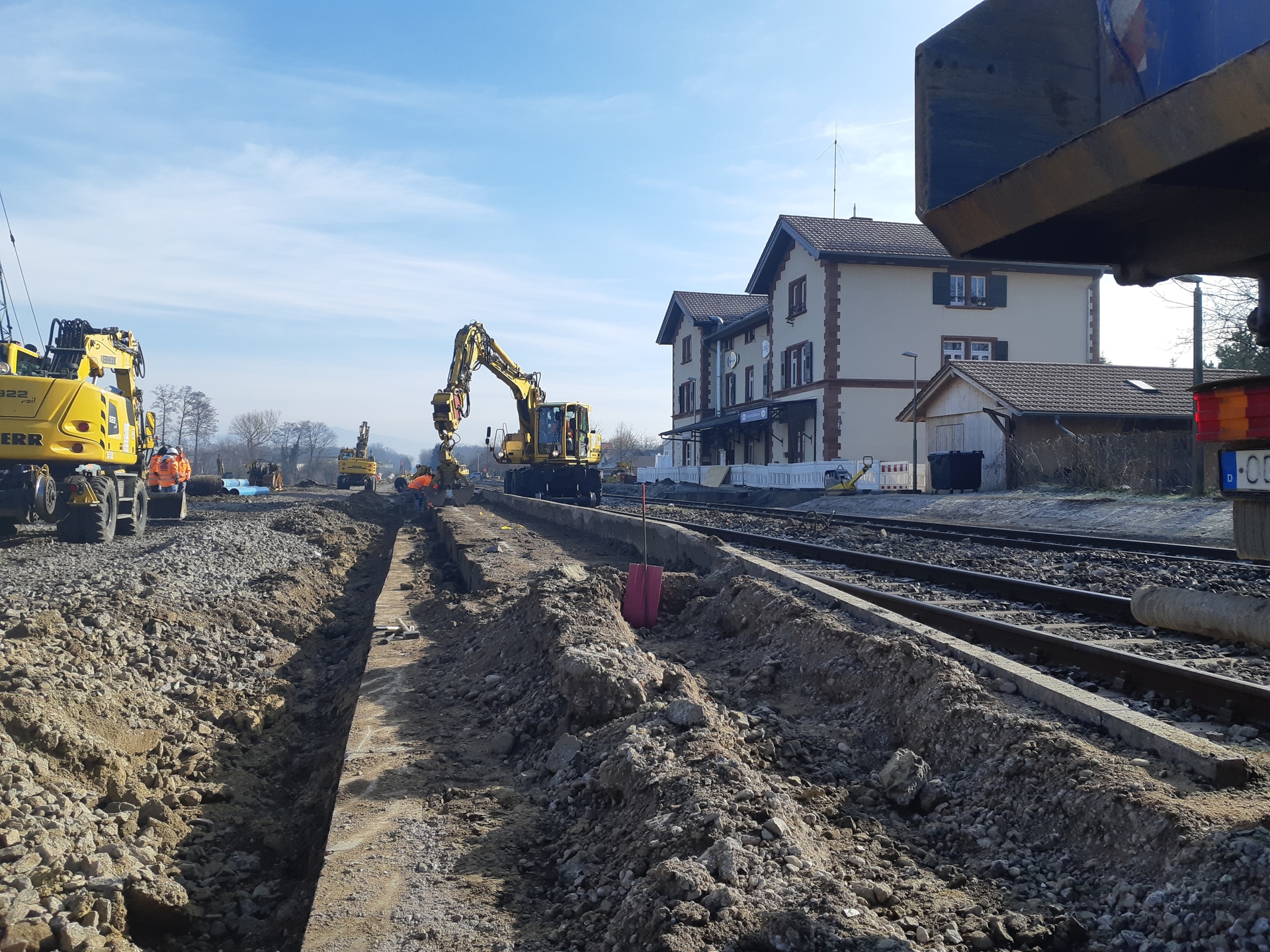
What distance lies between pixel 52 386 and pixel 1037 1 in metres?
14.3

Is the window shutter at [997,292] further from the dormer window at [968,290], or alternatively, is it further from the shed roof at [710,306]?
the shed roof at [710,306]

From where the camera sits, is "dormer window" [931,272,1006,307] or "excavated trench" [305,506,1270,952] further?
"dormer window" [931,272,1006,307]

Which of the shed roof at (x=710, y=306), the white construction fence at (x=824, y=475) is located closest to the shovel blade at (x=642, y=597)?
the white construction fence at (x=824, y=475)

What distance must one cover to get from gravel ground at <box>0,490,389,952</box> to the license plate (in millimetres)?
4058

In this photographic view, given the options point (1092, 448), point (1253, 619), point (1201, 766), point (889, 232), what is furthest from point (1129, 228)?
point (889, 232)

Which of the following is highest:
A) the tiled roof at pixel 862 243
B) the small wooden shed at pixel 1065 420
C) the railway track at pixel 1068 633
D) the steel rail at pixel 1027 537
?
the tiled roof at pixel 862 243

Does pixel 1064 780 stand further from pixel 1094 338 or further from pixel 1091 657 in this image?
pixel 1094 338

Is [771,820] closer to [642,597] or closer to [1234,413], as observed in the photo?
[1234,413]

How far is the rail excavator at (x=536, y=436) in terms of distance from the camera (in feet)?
90.4

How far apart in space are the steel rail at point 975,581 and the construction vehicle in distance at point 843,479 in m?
14.2

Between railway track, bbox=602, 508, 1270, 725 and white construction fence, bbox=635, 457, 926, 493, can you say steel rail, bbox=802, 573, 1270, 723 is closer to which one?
railway track, bbox=602, 508, 1270, 725

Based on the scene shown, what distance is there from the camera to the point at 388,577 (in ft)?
40.3

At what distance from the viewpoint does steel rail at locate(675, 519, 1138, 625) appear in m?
7.61

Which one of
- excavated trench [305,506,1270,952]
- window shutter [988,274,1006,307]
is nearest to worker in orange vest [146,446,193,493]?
excavated trench [305,506,1270,952]
